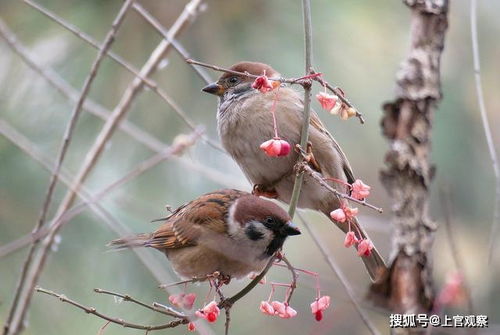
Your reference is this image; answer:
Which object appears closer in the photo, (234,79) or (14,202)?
(234,79)

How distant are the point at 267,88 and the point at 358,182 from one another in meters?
0.42

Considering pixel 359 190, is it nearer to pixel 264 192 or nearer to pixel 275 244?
pixel 275 244

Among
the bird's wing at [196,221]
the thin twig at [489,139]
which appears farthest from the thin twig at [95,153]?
the thin twig at [489,139]

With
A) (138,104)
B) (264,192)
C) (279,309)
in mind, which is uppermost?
(138,104)

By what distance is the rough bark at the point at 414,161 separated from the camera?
118 inches

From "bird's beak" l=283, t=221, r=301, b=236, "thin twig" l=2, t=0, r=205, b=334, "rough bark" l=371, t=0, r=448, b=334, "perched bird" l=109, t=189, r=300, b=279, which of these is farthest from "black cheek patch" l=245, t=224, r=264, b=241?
"rough bark" l=371, t=0, r=448, b=334

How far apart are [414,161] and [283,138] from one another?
24.6 inches

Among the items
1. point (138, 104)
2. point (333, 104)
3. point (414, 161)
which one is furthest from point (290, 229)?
point (138, 104)

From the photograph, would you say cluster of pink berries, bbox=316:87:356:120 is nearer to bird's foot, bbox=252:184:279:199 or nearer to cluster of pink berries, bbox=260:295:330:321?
cluster of pink berries, bbox=260:295:330:321

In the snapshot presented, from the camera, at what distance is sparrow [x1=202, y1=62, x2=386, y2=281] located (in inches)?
114

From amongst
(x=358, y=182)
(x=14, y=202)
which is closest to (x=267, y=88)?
(x=358, y=182)

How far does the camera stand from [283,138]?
2.87 meters

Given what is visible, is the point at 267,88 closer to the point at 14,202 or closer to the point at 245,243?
the point at 245,243

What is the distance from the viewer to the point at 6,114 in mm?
3553
